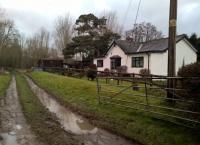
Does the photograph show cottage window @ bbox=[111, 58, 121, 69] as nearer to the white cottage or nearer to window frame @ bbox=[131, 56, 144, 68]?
the white cottage

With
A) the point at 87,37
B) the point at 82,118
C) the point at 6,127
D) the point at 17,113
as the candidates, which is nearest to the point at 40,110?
the point at 17,113

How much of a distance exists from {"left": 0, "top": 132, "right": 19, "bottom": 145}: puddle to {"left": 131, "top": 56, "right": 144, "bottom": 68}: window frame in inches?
998

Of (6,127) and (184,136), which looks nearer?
(184,136)

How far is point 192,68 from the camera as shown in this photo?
7.73 m

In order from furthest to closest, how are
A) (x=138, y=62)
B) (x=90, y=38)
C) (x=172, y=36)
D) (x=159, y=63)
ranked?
(x=90, y=38) → (x=138, y=62) → (x=159, y=63) → (x=172, y=36)

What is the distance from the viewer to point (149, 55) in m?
30.3

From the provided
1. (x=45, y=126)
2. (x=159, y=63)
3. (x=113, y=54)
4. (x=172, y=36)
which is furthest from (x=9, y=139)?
(x=113, y=54)

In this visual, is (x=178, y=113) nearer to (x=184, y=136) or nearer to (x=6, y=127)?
(x=184, y=136)

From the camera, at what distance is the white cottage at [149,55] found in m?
29.4

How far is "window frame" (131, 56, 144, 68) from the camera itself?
3173 centimetres

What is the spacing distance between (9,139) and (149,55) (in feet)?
81.5

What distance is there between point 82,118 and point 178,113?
3.63 m

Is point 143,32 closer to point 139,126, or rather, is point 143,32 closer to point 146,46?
point 146,46

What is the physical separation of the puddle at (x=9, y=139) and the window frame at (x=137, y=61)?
2535 centimetres
